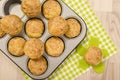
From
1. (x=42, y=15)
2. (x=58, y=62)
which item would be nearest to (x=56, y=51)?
(x=58, y=62)

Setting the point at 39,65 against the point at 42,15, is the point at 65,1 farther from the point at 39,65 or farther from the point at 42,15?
the point at 39,65

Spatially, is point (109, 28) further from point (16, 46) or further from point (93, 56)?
point (16, 46)

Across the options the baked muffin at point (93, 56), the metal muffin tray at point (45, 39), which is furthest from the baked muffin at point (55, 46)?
the baked muffin at point (93, 56)

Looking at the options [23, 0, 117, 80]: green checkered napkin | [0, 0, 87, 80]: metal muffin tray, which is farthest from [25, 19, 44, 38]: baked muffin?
[23, 0, 117, 80]: green checkered napkin

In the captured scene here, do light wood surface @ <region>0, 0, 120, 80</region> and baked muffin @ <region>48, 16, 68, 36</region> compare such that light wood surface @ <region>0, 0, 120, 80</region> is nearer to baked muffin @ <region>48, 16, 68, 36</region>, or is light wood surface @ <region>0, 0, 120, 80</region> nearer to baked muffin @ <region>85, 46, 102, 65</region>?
baked muffin @ <region>85, 46, 102, 65</region>

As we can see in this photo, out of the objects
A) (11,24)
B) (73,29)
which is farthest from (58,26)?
(11,24)

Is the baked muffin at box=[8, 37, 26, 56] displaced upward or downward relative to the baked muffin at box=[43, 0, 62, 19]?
downward
